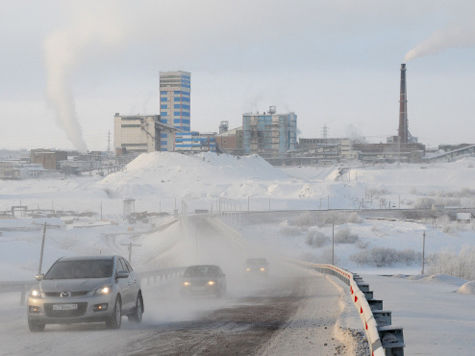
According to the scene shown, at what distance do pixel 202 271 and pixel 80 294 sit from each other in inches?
495

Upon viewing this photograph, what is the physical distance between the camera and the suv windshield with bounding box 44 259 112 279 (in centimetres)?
1580

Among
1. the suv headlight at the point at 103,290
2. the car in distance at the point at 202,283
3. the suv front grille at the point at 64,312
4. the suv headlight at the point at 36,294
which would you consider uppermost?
the suv headlight at the point at 103,290

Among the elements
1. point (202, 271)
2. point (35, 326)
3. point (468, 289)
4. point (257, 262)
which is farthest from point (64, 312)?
point (257, 262)

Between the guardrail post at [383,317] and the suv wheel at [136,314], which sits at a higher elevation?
the guardrail post at [383,317]

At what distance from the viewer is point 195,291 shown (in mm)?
26312

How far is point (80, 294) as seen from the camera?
1486 cm

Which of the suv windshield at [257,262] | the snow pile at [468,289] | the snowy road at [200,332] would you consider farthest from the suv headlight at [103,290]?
the suv windshield at [257,262]

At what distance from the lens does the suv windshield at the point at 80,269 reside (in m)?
15.8

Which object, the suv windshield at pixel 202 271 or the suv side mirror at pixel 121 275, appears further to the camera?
the suv windshield at pixel 202 271

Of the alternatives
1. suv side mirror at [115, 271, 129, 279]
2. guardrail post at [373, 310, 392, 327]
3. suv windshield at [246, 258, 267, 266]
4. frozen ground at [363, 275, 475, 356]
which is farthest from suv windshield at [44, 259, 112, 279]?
suv windshield at [246, 258, 267, 266]

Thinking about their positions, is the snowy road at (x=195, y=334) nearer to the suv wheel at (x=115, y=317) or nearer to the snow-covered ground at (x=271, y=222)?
the suv wheel at (x=115, y=317)

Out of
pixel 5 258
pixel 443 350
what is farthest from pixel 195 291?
pixel 5 258

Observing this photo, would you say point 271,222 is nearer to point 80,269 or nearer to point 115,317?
point 80,269

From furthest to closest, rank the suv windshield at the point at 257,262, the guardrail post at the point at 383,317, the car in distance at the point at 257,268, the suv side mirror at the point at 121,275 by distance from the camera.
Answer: the suv windshield at the point at 257,262 < the car in distance at the point at 257,268 < the suv side mirror at the point at 121,275 < the guardrail post at the point at 383,317
